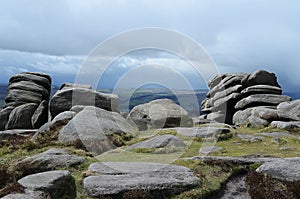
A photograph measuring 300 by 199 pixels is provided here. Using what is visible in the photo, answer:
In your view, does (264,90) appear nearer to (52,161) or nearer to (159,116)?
(159,116)

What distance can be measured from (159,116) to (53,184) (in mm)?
19462

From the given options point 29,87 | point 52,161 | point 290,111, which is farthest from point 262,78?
point 52,161

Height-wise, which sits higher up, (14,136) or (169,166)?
(169,166)

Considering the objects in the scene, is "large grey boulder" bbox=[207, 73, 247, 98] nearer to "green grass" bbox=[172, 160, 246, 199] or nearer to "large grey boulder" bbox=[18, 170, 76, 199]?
"green grass" bbox=[172, 160, 246, 199]

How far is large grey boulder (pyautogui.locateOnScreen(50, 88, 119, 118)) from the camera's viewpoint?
3109cm

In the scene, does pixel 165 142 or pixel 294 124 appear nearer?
pixel 165 142

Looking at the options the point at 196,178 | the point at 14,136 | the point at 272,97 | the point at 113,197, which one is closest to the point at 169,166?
the point at 196,178

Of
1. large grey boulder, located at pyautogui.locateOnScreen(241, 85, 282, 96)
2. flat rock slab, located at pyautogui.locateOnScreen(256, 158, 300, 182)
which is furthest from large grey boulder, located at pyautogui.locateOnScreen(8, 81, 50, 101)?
flat rock slab, located at pyautogui.locateOnScreen(256, 158, 300, 182)

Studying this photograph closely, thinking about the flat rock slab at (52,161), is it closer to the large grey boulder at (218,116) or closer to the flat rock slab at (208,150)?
the flat rock slab at (208,150)

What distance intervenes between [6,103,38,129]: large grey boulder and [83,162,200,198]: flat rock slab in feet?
83.6

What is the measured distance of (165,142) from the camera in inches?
736

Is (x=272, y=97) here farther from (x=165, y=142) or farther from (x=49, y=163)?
(x=49, y=163)

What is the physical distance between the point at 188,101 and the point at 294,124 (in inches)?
407

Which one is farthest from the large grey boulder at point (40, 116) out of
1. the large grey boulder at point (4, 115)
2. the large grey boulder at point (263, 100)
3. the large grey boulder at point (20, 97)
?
the large grey boulder at point (263, 100)
